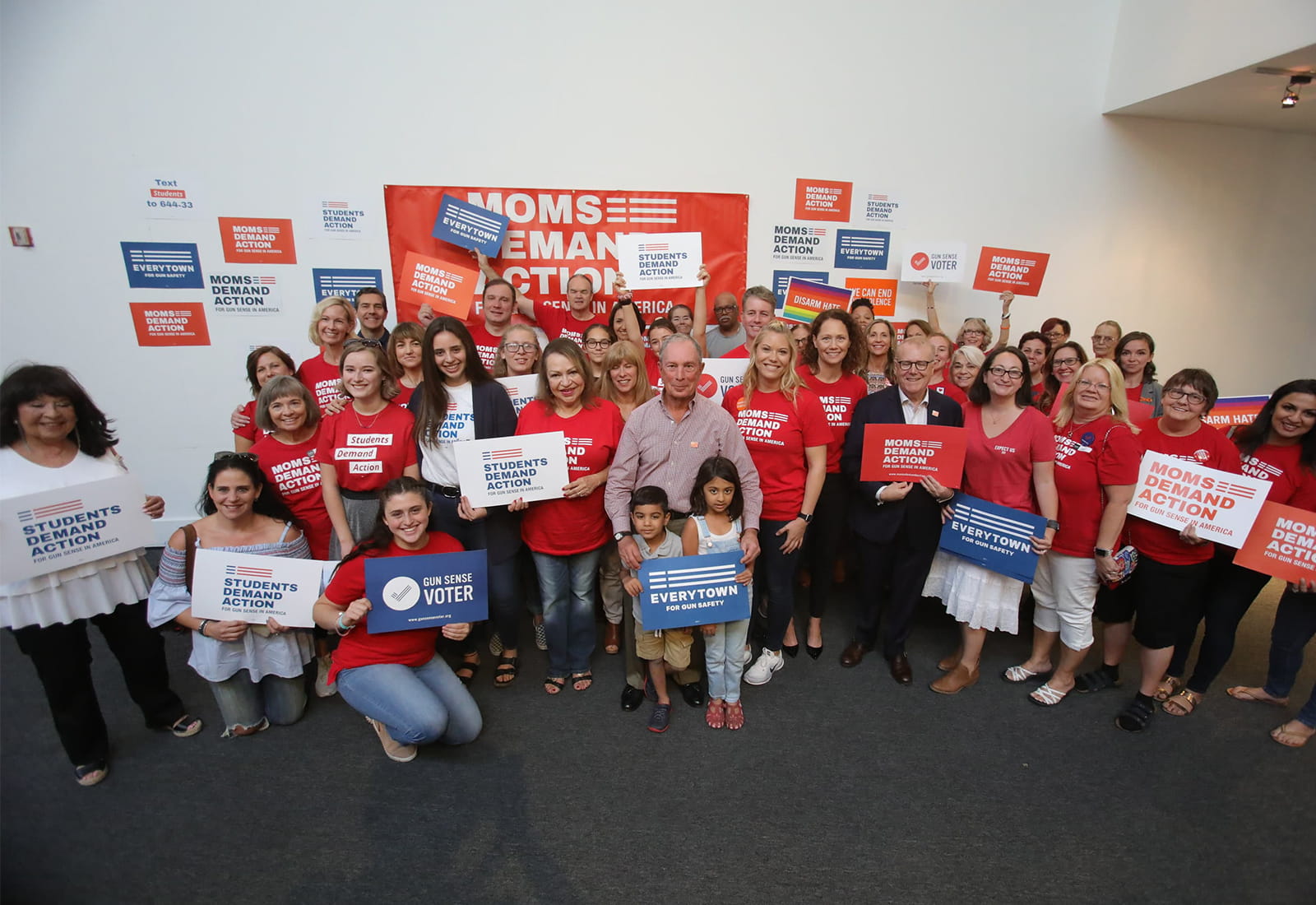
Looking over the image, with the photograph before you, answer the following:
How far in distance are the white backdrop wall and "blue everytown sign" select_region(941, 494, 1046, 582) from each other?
293 centimetres

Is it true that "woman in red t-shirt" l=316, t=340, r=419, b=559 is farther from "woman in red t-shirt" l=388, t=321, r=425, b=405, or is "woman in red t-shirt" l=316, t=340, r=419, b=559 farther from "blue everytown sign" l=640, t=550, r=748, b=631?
"blue everytown sign" l=640, t=550, r=748, b=631

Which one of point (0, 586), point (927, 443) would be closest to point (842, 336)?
point (927, 443)

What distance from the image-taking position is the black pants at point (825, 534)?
3041 millimetres

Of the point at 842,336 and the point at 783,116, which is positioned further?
the point at 783,116

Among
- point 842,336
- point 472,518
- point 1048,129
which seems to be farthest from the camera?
point 1048,129


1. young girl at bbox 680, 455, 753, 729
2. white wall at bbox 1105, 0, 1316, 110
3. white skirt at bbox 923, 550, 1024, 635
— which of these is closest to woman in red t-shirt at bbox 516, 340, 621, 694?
young girl at bbox 680, 455, 753, 729

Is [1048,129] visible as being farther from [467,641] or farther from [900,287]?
[467,641]

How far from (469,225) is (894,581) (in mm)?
3870

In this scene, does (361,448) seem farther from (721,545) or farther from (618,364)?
→ (721,545)

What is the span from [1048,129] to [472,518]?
19.1 ft

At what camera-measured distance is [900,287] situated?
16.6 feet

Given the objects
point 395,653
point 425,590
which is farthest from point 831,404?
point 395,653

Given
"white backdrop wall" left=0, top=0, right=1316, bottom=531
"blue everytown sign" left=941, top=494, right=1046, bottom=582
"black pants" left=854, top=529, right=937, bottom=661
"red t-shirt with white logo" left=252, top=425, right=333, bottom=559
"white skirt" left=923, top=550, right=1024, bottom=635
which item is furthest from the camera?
"white backdrop wall" left=0, top=0, right=1316, bottom=531

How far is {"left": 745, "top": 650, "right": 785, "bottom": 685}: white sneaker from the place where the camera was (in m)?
2.91
